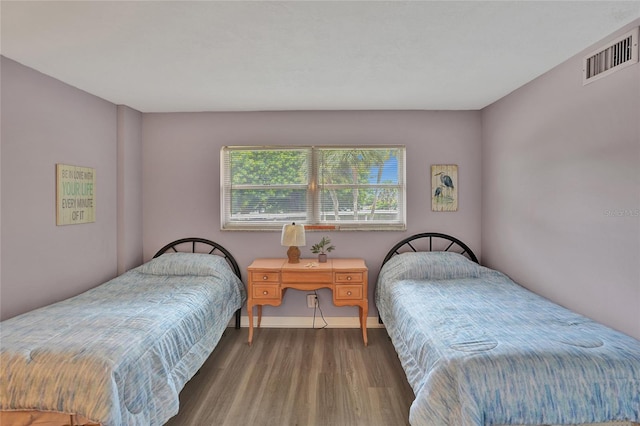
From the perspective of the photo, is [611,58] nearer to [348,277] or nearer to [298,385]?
[348,277]

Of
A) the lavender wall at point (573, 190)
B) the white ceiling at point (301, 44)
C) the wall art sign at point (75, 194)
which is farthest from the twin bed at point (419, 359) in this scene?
the white ceiling at point (301, 44)

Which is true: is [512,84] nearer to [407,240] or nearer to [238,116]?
[407,240]

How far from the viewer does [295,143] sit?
145 inches

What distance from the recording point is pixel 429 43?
2.07 metres

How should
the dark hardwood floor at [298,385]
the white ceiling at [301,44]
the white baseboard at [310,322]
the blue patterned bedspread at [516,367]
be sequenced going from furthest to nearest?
the white baseboard at [310,322]
the dark hardwood floor at [298,385]
the white ceiling at [301,44]
the blue patterned bedspread at [516,367]

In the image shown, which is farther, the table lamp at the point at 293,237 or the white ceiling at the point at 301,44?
the table lamp at the point at 293,237

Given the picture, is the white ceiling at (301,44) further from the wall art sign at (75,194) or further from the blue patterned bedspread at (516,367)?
the blue patterned bedspread at (516,367)

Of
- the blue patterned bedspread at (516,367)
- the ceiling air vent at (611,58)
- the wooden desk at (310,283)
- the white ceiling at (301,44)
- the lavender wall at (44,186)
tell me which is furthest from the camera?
the wooden desk at (310,283)

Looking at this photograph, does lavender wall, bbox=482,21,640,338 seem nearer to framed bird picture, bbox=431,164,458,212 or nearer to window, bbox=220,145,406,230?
framed bird picture, bbox=431,164,458,212

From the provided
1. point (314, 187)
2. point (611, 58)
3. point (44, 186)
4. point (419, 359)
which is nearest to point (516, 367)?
point (419, 359)

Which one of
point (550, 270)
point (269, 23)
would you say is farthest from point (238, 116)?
point (550, 270)

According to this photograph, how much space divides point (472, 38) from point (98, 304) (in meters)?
3.08

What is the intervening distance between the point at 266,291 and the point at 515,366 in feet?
7.09

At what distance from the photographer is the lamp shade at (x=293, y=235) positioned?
3385mm
